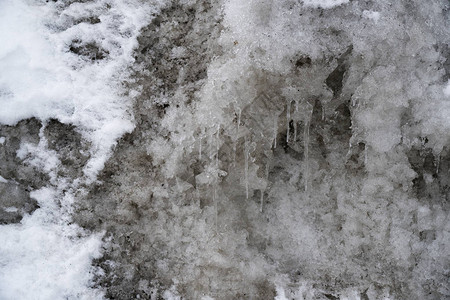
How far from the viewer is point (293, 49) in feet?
7.49

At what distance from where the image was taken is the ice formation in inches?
88.9

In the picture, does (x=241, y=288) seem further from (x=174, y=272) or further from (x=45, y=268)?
(x=45, y=268)

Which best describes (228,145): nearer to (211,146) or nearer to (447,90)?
(211,146)

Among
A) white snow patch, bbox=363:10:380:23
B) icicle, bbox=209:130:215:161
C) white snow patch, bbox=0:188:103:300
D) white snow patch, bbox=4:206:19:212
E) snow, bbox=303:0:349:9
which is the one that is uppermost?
snow, bbox=303:0:349:9

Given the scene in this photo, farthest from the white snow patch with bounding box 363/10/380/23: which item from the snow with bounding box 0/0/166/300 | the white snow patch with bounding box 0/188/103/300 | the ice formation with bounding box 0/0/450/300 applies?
the white snow patch with bounding box 0/188/103/300

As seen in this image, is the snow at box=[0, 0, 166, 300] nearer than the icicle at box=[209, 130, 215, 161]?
Yes

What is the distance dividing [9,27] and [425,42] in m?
2.30

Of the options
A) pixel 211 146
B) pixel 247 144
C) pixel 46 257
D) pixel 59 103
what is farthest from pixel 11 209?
pixel 247 144

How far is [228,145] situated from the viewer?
2.32m

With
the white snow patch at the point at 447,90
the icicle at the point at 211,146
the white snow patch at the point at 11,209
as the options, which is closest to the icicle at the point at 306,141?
the icicle at the point at 211,146

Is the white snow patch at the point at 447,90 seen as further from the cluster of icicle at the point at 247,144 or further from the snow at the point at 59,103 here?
the snow at the point at 59,103

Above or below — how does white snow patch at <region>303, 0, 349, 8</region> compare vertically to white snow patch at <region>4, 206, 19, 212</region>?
above

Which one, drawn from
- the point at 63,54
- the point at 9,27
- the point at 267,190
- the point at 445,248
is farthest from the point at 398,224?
the point at 9,27

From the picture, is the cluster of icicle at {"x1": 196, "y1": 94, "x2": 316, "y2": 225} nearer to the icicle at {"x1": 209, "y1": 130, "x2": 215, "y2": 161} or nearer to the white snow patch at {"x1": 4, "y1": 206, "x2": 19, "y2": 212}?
the icicle at {"x1": 209, "y1": 130, "x2": 215, "y2": 161}
